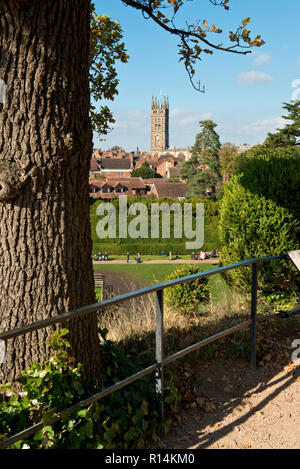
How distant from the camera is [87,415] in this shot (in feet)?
8.40

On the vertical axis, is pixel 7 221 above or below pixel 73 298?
above

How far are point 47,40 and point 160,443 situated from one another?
9.03 feet

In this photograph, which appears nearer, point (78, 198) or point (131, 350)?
point (78, 198)

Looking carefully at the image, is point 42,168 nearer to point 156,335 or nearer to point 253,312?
point 156,335

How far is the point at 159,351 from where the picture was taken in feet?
9.82

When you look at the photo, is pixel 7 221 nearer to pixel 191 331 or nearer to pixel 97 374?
pixel 97 374

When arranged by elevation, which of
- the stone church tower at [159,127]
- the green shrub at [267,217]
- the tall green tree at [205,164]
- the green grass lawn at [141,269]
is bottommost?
→ the green grass lawn at [141,269]

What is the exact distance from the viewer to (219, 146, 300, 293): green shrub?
22.2 ft

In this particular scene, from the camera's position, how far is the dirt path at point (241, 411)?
296cm

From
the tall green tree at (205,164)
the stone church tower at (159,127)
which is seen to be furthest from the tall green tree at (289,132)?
the stone church tower at (159,127)

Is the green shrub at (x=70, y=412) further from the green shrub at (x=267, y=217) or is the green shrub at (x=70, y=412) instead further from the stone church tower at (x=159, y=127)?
the stone church tower at (x=159, y=127)

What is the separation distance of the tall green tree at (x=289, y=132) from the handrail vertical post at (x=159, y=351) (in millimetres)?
40231

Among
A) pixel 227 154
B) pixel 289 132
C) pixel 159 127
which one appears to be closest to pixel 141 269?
pixel 289 132
